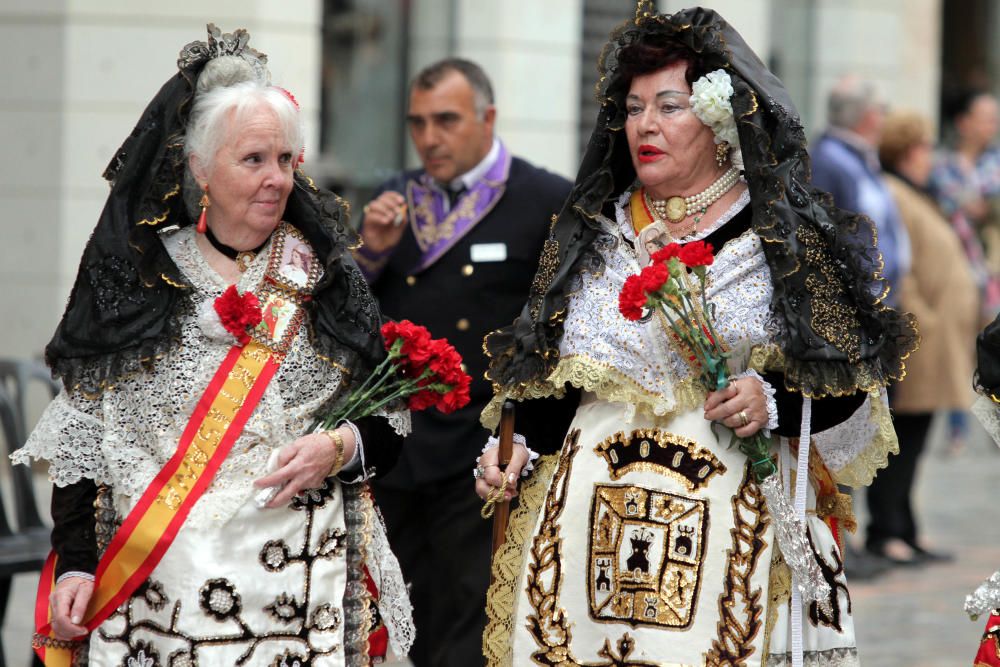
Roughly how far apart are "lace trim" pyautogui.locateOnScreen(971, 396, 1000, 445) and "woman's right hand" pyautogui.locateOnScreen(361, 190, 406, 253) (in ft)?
7.34

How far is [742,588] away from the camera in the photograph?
432cm

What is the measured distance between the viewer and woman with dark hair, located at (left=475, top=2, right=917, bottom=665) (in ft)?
14.1

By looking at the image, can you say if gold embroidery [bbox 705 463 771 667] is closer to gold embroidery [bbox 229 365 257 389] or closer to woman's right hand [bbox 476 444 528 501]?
woman's right hand [bbox 476 444 528 501]

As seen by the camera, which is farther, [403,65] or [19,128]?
[403,65]

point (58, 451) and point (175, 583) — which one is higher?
point (58, 451)

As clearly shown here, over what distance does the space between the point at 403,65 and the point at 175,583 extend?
26.3 ft

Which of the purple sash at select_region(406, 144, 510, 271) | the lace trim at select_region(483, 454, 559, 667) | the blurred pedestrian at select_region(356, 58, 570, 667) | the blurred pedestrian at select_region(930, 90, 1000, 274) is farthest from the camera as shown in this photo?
the blurred pedestrian at select_region(930, 90, 1000, 274)

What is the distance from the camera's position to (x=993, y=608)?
167 inches

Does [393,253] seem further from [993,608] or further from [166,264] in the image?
[993,608]

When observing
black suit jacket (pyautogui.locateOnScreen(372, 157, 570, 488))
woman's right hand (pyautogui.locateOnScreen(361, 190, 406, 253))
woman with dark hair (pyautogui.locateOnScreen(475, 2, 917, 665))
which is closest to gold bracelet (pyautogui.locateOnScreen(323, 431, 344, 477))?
woman with dark hair (pyautogui.locateOnScreen(475, 2, 917, 665))

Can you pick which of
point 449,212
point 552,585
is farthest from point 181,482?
point 449,212

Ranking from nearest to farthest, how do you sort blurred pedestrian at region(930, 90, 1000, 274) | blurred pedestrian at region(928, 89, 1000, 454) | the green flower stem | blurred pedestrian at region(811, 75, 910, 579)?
the green flower stem
blurred pedestrian at region(811, 75, 910, 579)
blurred pedestrian at region(928, 89, 1000, 454)
blurred pedestrian at region(930, 90, 1000, 274)

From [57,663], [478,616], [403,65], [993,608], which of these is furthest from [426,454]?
[403,65]

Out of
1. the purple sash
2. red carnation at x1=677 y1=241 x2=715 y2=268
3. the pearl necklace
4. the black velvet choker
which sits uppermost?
the purple sash
